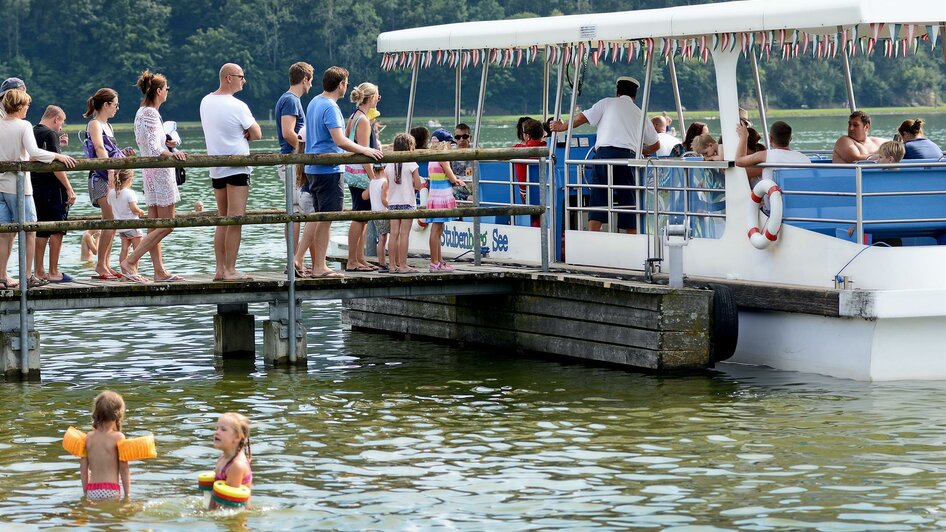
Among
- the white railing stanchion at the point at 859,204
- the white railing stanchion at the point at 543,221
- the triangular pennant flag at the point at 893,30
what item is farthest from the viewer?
the white railing stanchion at the point at 543,221

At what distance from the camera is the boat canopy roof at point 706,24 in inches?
503

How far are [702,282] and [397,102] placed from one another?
75523 mm

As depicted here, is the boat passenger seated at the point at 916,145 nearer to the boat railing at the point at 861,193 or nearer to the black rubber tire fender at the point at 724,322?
the boat railing at the point at 861,193

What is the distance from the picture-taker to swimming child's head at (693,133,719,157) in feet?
47.2

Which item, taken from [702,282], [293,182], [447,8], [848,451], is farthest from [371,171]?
[447,8]

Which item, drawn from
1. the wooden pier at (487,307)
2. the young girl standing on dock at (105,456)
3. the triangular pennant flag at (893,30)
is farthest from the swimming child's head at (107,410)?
the triangular pennant flag at (893,30)

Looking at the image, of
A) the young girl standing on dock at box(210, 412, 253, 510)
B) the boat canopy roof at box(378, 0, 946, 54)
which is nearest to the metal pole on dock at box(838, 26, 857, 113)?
the boat canopy roof at box(378, 0, 946, 54)

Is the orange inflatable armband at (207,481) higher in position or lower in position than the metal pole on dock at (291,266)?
lower

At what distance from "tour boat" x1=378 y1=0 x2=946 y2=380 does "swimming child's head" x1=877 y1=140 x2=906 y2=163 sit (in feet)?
1.09

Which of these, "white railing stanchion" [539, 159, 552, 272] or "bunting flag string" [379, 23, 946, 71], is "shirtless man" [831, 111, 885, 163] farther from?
"white railing stanchion" [539, 159, 552, 272]

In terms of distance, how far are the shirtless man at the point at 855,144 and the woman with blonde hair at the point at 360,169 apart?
3708mm

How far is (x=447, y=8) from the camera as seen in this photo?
105 meters

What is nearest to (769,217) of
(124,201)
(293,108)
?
(293,108)

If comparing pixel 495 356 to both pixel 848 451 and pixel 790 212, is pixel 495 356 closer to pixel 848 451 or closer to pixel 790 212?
pixel 790 212
